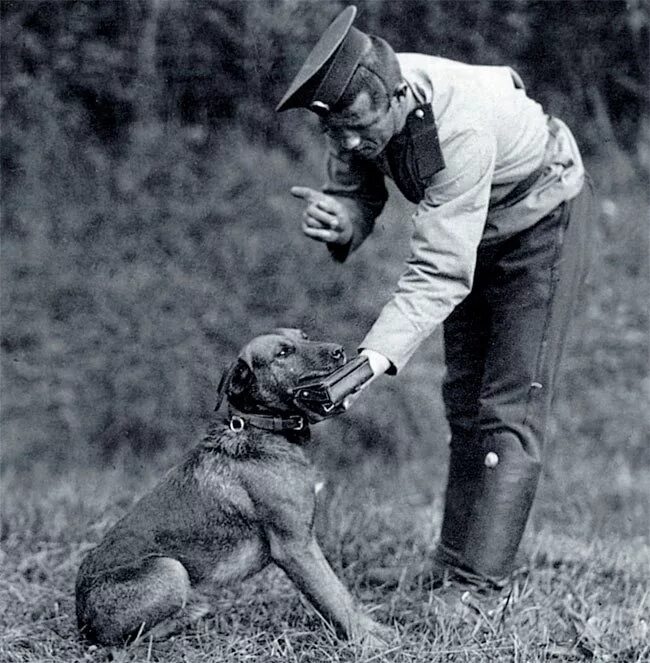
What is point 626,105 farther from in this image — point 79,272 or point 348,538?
point 348,538

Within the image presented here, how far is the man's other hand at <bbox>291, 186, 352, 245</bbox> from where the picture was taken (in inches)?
178

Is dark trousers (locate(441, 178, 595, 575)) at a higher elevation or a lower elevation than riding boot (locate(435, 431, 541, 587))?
higher

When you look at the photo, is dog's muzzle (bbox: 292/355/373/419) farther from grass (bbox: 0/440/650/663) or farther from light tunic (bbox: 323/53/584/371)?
grass (bbox: 0/440/650/663)

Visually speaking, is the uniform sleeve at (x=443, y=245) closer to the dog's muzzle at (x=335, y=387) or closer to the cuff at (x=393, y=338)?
the cuff at (x=393, y=338)

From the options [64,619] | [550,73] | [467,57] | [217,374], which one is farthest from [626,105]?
[64,619]

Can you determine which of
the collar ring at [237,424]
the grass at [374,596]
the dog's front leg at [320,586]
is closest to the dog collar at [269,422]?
the collar ring at [237,424]

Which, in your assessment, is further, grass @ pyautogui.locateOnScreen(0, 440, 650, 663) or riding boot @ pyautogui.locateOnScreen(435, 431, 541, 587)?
riding boot @ pyautogui.locateOnScreen(435, 431, 541, 587)

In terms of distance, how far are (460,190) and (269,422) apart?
119cm

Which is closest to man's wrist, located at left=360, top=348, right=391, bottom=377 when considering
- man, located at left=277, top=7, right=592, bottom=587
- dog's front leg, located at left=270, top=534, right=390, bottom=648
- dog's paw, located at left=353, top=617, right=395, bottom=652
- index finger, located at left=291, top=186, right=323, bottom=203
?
man, located at left=277, top=7, right=592, bottom=587

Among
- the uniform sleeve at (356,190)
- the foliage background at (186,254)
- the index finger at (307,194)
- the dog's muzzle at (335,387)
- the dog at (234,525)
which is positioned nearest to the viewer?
the dog's muzzle at (335,387)

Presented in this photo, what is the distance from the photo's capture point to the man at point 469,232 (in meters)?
3.96

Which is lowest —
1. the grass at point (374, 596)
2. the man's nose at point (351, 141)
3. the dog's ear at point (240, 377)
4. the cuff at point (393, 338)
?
the grass at point (374, 596)

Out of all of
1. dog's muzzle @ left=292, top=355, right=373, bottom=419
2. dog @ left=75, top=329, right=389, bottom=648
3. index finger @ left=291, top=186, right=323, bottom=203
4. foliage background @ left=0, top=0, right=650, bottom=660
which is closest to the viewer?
dog's muzzle @ left=292, top=355, right=373, bottom=419

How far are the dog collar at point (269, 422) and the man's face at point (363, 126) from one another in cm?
110
